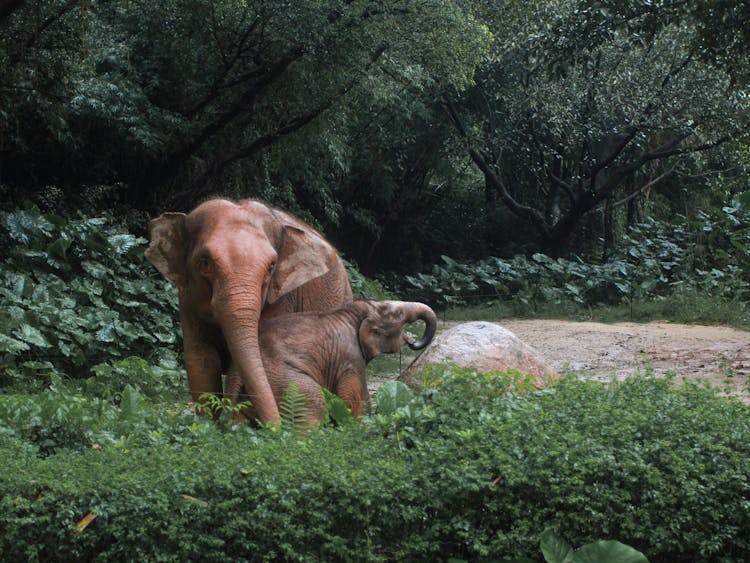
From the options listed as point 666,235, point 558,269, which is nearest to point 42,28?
point 558,269

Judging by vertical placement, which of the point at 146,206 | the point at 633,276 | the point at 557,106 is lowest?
the point at 633,276

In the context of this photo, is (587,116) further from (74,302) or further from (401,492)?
(401,492)

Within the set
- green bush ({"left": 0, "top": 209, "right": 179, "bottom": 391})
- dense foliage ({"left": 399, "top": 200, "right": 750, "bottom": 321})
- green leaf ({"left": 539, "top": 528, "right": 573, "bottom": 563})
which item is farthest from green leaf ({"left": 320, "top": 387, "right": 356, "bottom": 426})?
dense foliage ({"left": 399, "top": 200, "right": 750, "bottom": 321})

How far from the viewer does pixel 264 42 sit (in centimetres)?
1580

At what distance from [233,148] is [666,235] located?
10.3 metres

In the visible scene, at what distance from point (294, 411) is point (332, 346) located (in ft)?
3.52

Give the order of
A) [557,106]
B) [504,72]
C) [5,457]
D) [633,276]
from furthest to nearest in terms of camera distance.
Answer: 1. [504,72]
2. [557,106]
3. [633,276]
4. [5,457]

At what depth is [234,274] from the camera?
6543 millimetres

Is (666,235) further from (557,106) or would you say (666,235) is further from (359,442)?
(359,442)

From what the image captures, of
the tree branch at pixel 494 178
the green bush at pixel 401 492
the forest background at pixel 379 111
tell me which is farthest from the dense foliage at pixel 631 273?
the green bush at pixel 401 492

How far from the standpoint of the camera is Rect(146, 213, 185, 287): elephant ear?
7230 mm

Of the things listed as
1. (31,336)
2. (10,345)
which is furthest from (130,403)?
(31,336)

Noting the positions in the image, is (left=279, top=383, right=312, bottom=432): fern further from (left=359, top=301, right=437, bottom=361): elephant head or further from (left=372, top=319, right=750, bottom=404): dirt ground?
(left=372, top=319, right=750, bottom=404): dirt ground

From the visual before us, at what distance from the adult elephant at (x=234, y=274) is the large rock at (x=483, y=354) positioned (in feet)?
4.74
